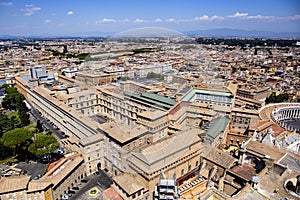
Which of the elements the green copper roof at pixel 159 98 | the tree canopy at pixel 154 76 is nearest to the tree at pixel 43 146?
the tree canopy at pixel 154 76

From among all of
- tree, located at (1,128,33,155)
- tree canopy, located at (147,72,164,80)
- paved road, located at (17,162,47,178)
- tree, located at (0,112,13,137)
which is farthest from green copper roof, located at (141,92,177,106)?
tree, located at (0,112,13,137)

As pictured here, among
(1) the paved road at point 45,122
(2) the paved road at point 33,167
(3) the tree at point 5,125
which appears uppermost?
(3) the tree at point 5,125

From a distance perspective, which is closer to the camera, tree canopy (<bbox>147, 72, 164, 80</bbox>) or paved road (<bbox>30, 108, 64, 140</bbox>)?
tree canopy (<bbox>147, 72, 164, 80</bbox>)

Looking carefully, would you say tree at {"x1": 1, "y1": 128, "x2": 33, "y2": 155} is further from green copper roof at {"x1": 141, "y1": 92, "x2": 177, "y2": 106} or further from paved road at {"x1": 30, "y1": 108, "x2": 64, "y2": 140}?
green copper roof at {"x1": 141, "y1": 92, "x2": 177, "y2": 106}

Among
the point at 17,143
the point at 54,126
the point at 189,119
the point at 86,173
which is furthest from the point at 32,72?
the point at 189,119

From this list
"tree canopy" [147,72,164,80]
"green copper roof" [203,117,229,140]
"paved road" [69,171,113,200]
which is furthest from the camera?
"green copper roof" [203,117,229,140]

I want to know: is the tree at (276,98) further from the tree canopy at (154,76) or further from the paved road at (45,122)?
the paved road at (45,122)

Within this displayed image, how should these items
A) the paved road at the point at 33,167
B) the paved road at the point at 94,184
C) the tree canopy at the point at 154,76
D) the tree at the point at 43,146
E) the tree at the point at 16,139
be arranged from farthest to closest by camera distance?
the tree at the point at 16,139
the tree at the point at 43,146
the paved road at the point at 33,167
the paved road at the point at 94,184
the tree canopy at the point at 154,76

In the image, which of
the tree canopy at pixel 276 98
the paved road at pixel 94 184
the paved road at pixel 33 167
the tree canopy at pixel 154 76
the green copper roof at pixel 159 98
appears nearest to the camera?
the green copper roof at pixel 159 98

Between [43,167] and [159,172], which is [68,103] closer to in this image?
[43,167]
